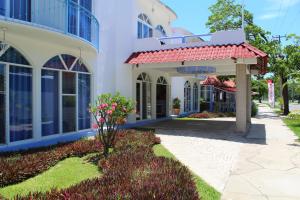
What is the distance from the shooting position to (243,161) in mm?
9289

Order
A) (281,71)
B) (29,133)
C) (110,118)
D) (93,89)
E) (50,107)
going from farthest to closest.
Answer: (281,71)
(93,89)
(50,107)
(29,133)
(110,118)

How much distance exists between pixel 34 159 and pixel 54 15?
559 cm

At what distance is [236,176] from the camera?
300 inches

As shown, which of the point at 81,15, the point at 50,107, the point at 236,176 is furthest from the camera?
the point at 81,15

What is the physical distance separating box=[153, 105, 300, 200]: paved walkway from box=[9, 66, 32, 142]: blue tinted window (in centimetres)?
499

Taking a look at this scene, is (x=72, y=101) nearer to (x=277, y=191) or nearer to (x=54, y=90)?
(x=54, y=90)

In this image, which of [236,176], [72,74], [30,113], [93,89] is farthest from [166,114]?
[236,176]

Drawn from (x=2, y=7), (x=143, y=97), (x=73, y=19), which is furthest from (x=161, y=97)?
(x=2, y=7)

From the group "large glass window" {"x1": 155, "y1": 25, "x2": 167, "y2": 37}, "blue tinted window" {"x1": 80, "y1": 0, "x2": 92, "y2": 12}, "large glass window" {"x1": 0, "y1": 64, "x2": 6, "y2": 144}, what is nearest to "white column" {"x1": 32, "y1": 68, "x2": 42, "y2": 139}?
"large glass window" {"x1": 0, "y1": 64, "x2": 6, "y2": 144}

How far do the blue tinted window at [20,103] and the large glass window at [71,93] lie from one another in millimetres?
804

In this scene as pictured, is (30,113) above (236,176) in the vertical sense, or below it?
above

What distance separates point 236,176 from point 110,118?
3.83 metres

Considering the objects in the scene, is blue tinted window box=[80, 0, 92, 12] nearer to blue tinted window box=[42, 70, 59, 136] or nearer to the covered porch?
blue tinted window box=[42, 70, 59, 136]

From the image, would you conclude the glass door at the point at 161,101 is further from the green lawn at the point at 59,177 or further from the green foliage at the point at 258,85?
A: the green foliage at the point at 258,85
